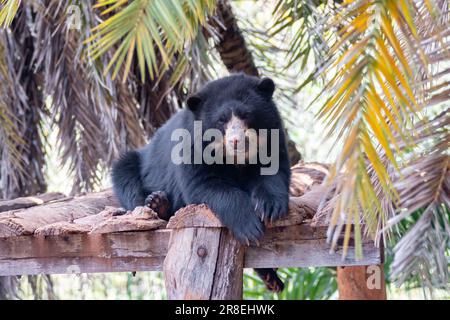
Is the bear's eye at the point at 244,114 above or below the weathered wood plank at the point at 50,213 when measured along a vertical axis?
above

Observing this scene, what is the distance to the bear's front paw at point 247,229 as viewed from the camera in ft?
11.6

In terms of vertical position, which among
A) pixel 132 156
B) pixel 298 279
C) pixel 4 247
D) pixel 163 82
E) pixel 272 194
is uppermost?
pixel 163 82

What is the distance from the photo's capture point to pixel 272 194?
3709 millimetres

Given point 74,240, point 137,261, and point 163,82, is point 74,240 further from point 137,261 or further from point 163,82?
point 163,82

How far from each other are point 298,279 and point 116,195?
297 centimetres

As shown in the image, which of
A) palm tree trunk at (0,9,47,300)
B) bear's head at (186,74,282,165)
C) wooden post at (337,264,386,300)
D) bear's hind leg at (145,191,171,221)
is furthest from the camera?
palm tree trunk at (0,9,47,300)

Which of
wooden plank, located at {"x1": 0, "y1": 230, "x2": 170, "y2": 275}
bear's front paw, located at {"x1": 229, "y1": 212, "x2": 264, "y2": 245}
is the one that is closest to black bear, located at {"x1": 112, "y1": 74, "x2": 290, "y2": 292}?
bear's front paw, located at {"x1": 229, "y1": 212, "x2": 264, "y2": 245}

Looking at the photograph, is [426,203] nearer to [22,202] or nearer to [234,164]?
[234,164]

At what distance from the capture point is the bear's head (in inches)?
156

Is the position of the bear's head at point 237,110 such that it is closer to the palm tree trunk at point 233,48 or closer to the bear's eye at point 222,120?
the bear's eye at point 222,120

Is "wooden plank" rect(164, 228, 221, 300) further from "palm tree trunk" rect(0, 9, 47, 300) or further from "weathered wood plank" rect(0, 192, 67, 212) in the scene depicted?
"palm tree trunk" rect(0, 9, 47, 300)

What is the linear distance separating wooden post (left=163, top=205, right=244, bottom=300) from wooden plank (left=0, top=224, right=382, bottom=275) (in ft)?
0.52

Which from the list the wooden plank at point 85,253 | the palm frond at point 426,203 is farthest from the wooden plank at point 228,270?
the palm frond at point 426,203

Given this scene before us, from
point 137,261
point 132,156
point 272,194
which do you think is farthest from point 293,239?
point 132,156
